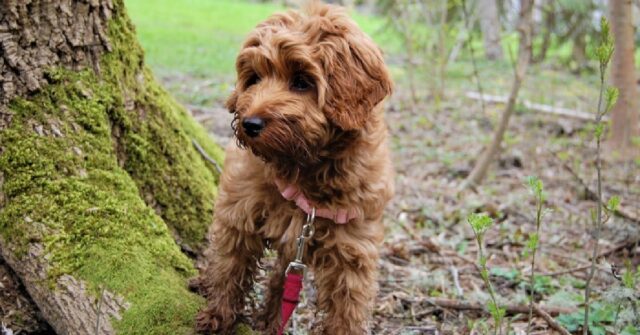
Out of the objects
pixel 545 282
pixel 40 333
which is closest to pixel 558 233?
pixel 545 282

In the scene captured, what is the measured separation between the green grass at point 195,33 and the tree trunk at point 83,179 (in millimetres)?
6653

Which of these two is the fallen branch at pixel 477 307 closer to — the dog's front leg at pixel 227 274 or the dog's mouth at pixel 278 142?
the dog's front leg at pixel 227 274

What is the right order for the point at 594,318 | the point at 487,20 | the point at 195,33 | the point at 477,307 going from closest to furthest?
the point at 594,318 → the point at 477,307 → the point at 487,20 → the point at 195,33

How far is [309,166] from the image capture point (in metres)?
3.57

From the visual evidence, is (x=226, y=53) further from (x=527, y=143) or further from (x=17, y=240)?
(x=17, y=240)

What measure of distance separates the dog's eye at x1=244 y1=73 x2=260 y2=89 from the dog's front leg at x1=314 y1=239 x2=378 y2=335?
0.98 metres

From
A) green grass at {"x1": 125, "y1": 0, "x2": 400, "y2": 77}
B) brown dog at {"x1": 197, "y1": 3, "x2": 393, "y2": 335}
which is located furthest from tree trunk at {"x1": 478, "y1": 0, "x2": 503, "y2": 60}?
brown dog at {"x1": 197, "y1": 3, "x2": 393, "y2": 335}

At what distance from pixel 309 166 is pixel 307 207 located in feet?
0.72

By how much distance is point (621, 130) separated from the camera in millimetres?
9648

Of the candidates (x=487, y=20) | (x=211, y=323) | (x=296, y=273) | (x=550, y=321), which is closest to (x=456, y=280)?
(x=550, y=321)

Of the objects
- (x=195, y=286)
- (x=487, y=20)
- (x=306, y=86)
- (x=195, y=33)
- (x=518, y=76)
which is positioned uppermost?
(x=195, y=33)

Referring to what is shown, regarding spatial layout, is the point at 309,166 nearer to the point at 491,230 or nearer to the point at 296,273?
the point at 296,273

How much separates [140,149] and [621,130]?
7591 millimetres

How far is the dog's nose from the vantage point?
323 cm
